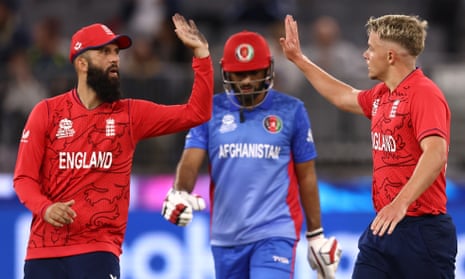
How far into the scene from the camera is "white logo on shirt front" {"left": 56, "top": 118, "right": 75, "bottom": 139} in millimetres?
7102

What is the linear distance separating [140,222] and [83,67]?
442 centimetres

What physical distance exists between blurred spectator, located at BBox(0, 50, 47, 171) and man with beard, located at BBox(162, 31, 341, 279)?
4.18 metres

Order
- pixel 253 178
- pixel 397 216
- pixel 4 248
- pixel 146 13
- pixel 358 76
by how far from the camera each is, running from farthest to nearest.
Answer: pixel 146 13 < pixel 358 76 < pixel 4 248 < pixel 253 178 < pixel 397 216

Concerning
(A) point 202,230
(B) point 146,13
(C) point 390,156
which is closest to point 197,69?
(C) point 390,156

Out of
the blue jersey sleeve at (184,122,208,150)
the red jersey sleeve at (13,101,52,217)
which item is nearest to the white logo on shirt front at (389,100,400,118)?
the blue jersey sleeve at (184,122,208,150)

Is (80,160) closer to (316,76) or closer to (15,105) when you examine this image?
(316,76)

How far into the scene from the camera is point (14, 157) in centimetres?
1180

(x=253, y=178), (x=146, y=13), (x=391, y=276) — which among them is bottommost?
(x=391, y=276)

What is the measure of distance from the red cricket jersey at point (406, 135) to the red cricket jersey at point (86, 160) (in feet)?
3.80

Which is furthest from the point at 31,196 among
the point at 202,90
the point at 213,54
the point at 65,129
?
the point at 213,54

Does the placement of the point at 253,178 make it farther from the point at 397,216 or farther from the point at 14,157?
the point at 14,157

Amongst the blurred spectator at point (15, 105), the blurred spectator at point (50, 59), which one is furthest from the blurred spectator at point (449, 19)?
the blurred spectator at point (15, 105)

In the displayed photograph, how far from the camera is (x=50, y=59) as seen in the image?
41.7 ft

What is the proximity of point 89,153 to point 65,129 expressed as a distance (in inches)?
8.8
